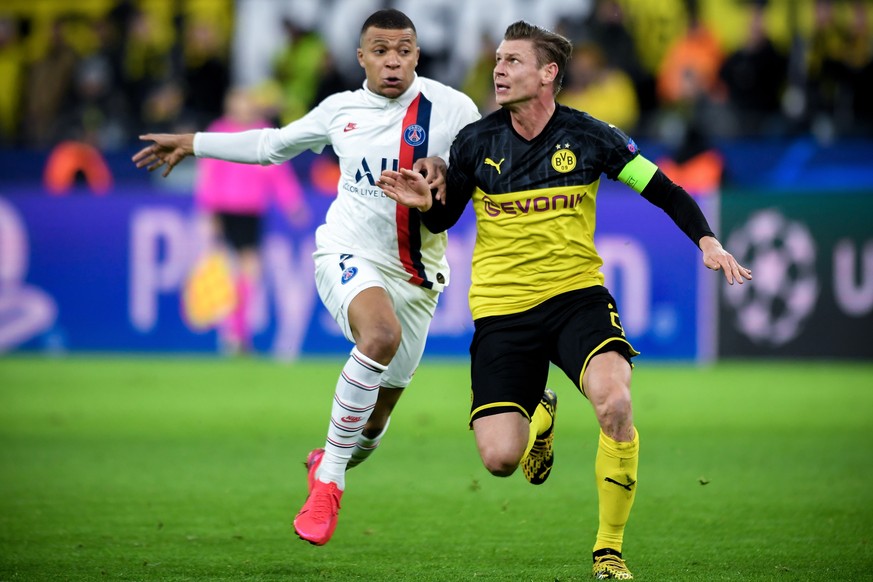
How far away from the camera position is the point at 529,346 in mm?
6352

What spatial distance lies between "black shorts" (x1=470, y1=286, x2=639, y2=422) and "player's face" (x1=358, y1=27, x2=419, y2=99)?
1337 millimetres

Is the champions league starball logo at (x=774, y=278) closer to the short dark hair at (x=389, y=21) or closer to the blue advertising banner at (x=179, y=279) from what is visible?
the blue advertising banner at (x=179, y=279)

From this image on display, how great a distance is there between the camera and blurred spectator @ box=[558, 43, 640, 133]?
670 inches

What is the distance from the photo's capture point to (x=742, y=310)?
1464 cm

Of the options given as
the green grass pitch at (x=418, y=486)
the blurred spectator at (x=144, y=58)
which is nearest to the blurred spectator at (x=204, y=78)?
the blurred spectator at (x=144, y=58)

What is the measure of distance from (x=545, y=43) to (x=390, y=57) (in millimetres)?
902

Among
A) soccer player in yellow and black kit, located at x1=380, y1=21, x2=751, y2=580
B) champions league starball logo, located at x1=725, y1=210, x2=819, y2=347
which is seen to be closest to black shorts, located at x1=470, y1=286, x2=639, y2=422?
soccer player in yellow and black kit, located at x1=380, y1=21, x2=751, y2=580

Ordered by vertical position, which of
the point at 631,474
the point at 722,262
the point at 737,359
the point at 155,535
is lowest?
the point at 737,359

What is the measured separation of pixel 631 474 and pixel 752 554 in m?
0.83

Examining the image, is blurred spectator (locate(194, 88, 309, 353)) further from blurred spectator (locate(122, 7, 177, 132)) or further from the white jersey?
the white jersey

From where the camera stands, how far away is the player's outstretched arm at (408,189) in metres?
6.40

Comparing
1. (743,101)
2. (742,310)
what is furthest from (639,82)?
(742,310)

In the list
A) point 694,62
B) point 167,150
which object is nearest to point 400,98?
point 167,150

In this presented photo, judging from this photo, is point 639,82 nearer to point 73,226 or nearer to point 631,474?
point 73,226
